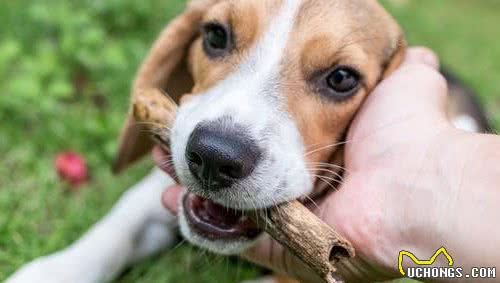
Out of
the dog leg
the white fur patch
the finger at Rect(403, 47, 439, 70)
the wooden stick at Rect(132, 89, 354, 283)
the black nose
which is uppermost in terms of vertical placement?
the black nose

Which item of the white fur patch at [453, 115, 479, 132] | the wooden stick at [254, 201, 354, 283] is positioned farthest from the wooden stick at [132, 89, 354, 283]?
the white fur patch at [453, 115, 479, 132]

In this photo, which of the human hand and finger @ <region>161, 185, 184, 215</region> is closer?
the human hand

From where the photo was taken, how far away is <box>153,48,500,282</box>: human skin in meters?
2.79

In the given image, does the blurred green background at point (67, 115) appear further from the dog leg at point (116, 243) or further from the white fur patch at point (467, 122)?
the white fur patch at point (467, 122)

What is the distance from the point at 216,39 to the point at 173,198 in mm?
929

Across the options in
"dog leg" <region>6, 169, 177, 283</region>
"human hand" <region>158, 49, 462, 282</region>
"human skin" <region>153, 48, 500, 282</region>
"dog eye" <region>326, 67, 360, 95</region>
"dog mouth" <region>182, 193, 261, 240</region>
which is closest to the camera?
"human skin" <region>153, 48, 500, 282</region>

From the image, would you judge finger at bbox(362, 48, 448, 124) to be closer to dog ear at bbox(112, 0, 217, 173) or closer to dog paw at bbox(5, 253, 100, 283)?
dog ear at bbox(112, 0, 217, 173)

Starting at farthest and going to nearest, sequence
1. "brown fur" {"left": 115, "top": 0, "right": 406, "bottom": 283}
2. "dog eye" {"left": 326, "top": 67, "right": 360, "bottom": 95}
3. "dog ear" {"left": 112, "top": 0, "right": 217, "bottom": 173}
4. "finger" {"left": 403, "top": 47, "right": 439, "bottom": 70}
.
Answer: "dog ear" {"left": 112, "top": 0, "right": 217, "bottom": 173} → "finger" {"left": 403, "top": 47, "right": 439, "bottom": 70} → "dog eye" {"left": 326, "top": 67, "right": 360, "bottom": 95} → "brown fur" {"left": 115, "top": 0, "right": 406, "bottom": 283}

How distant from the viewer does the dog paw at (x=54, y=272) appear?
3768 mm

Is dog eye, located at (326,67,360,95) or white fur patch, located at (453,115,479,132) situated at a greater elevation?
dog eye, located at (326,67,360,95)

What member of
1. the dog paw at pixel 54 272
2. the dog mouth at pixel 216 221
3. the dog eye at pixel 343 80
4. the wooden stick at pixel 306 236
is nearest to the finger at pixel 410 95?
the dog eye at pixel 343 80

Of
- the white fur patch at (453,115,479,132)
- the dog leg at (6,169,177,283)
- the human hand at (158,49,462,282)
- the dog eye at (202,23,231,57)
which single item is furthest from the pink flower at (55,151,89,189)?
the white fur patch at (453,115,479,132)

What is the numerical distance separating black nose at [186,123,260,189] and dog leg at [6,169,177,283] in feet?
3.87

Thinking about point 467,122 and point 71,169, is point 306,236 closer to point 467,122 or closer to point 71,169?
point 71,169
